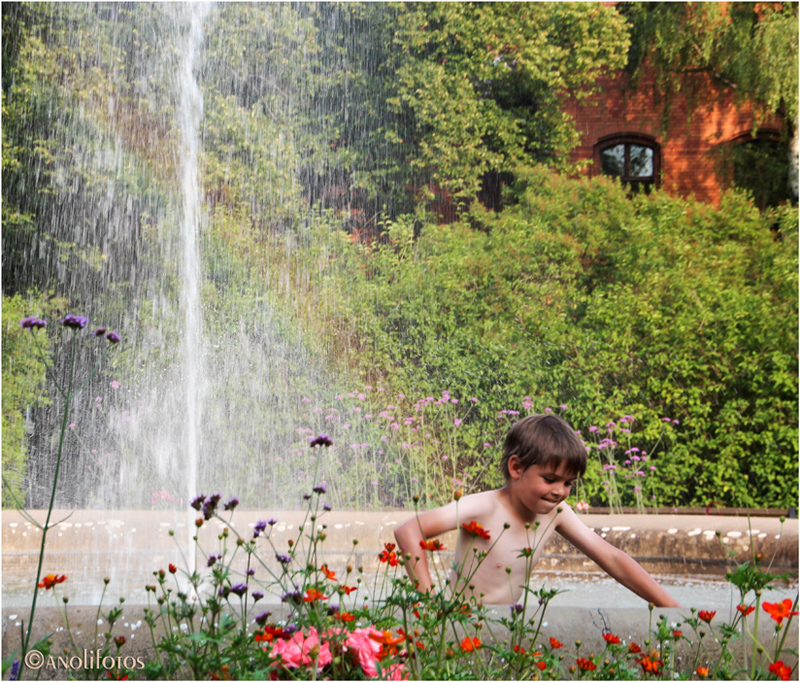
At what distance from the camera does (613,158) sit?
436 inches

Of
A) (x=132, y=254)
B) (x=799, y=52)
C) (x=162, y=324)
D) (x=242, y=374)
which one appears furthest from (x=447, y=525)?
(x=799, y=52)

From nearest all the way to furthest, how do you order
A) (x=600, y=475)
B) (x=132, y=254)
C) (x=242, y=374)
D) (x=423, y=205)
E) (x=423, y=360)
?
1. (x=600, y=475)
2. (x=242, y=374)
3. (x=423, y=360)
4. (x=132, y=254)
5. (x=423, y=205)

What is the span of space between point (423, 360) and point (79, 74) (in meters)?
4.69

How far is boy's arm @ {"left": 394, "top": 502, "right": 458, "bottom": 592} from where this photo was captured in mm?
1756

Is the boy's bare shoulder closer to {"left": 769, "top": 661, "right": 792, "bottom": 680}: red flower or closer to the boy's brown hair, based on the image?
the boy's brown hair

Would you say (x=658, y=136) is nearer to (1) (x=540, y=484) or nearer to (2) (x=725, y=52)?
(2) (x=725, y=52)

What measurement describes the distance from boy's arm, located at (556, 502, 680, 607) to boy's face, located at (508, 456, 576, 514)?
0.06 m

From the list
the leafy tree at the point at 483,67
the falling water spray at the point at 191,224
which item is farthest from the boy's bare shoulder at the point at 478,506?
the leafy tree at the point at 483,67

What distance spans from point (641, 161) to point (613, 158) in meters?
0.41

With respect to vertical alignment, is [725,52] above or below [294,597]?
above

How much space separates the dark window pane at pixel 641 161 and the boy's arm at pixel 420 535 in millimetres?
10003

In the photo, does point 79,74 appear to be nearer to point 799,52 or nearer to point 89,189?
point 89,189

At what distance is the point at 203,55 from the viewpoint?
821 centimetres

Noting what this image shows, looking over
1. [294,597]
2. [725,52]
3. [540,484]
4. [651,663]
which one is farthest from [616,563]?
[725,52]
